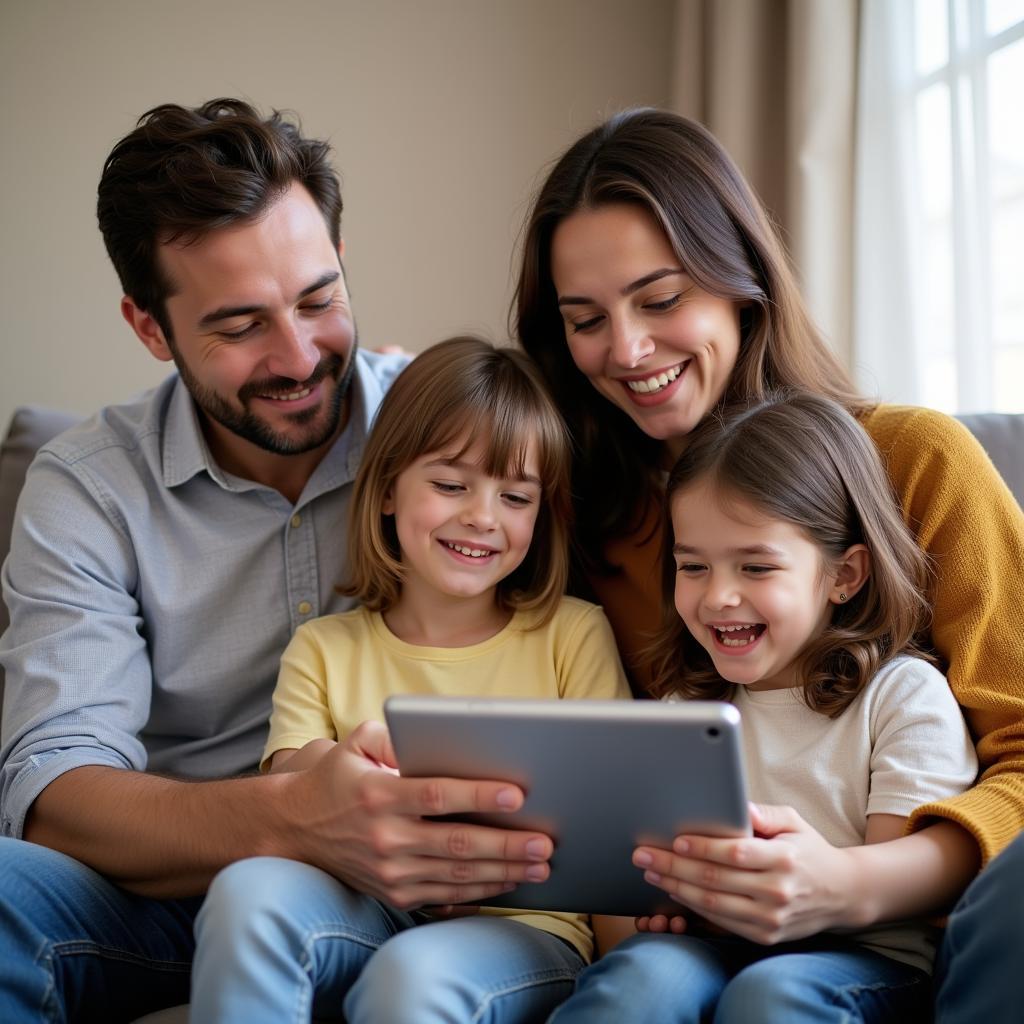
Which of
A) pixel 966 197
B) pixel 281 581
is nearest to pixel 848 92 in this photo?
pixel 966 197

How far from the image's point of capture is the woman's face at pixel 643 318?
1711mm

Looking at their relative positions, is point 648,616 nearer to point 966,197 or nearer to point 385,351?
point 385,351

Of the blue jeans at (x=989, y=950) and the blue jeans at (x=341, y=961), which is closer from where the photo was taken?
the blue jeans at (x=989, y=950)

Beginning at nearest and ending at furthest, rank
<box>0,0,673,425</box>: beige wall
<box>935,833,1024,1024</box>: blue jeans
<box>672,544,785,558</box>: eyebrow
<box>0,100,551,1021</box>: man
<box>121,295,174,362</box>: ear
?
1. <box>935,833,1024,1024</box>: blue jeans
2. <box>672,544,785,558</box>: eyebrow
3. <box>0,100,551,1021</box>: man
4. <box>121,295,174,362</box>: ear
5. <box>0,0,673,425</box>: beige wall

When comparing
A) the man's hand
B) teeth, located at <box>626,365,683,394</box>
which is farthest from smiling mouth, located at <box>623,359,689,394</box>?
the man's hand

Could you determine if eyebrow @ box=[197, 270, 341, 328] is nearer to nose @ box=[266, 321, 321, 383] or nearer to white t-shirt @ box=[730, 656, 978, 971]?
nose @ box=[266, 321, 321, 383]

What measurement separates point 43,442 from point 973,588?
5.25 ft

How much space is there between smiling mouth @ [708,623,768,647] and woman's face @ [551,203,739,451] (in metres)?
0.38

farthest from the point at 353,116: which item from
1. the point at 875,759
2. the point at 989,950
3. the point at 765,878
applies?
the point at 989,950

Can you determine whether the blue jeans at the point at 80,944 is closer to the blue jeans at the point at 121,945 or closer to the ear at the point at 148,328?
the blue jeans at the point at 121,945

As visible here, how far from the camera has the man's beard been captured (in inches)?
77.6

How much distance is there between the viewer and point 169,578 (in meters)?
1.95

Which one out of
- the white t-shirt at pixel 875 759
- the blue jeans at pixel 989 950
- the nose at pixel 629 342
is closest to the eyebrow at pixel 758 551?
the white t-shirt at pixel 875 759

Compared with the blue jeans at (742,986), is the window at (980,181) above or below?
above
